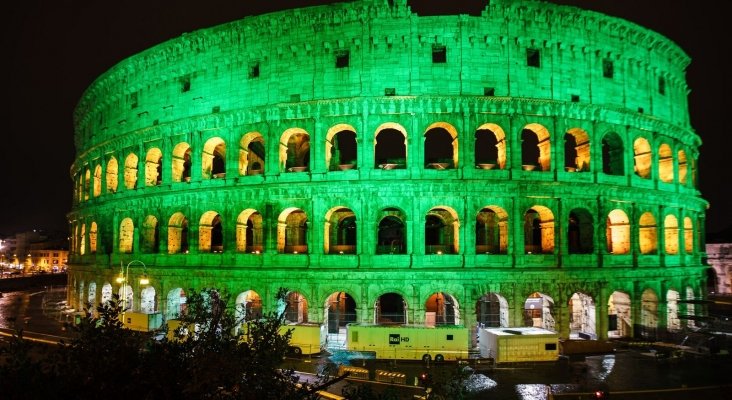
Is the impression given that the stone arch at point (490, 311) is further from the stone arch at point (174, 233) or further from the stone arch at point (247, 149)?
the stone arch at point (174, 233)

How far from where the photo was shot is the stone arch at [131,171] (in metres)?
36.7

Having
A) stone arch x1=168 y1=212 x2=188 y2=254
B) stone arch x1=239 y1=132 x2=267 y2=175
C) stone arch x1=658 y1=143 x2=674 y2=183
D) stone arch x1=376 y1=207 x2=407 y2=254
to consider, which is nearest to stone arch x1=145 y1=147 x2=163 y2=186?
stone arch x1=168 y1=212 x2=188 y2=254

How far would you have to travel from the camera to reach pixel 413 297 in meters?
27.0

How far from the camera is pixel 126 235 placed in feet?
123

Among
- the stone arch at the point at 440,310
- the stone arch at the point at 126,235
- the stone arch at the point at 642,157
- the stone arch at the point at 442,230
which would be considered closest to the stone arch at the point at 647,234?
the stone arch at the point at 642,157

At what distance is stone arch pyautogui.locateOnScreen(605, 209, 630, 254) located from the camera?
1214 inches

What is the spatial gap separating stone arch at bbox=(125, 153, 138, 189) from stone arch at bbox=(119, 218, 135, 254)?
8.57ft

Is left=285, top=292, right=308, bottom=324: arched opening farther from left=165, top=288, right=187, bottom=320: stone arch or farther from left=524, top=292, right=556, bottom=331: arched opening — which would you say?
left=524, top=292, right=556, bottom=331: arched opening

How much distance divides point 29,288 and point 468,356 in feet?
220

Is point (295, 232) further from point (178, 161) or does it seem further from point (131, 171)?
point (131, 171)

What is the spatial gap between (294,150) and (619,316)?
912 inches

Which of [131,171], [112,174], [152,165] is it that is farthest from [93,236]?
[152,165]

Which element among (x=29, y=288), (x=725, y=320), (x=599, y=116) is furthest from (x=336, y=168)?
(x=29, y=288)

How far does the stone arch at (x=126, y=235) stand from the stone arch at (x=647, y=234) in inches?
1394
